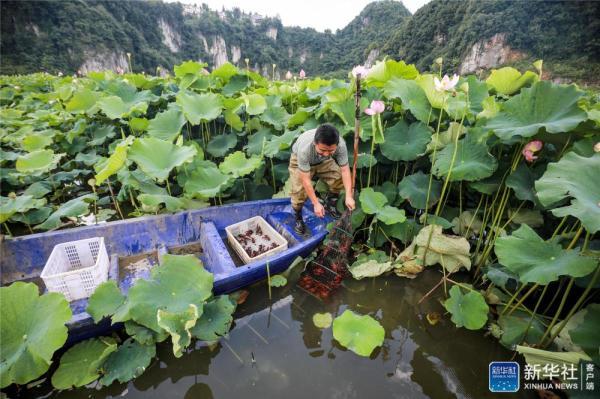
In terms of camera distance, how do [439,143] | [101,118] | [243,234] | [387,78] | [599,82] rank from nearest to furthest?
[439,143] → [243,234] → [387,78] → [101,118] → [599,82]

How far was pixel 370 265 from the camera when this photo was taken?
2967mm

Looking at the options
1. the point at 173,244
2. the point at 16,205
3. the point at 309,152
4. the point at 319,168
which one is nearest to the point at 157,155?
the point at 173,244

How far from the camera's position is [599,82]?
103 ft

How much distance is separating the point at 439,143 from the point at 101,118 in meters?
5.35

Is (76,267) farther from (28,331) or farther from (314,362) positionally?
(314,362)

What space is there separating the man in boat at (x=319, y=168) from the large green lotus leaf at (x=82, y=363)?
2.01 m

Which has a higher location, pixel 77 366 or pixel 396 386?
pixel 77 366

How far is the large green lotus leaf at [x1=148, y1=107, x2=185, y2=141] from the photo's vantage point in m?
3.99

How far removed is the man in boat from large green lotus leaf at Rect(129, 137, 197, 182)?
110 cm

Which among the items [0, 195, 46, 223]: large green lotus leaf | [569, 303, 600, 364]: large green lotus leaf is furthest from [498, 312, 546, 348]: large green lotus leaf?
[0, 195, 46, 223]: large green lotus leaf

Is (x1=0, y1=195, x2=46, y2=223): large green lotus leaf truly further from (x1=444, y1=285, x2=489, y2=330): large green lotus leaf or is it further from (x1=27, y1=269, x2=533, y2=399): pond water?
(x1=444, y1=285, x2=489, y2=330): large green lotus leaf

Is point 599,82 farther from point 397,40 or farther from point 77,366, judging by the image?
point 77,366

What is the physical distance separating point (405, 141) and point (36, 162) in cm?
439

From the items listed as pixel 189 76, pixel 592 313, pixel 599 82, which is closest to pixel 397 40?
pixel 599 82
